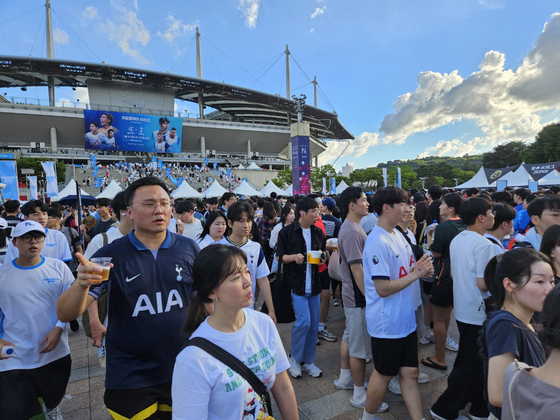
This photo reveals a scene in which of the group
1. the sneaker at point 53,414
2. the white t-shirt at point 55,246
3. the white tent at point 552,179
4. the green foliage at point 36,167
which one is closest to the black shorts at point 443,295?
the sneaker at point 53,414

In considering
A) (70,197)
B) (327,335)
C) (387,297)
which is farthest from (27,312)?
(70,197)

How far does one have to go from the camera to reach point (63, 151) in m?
43.5

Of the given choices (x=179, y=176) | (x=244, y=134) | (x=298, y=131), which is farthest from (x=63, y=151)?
(x=298, y=131)

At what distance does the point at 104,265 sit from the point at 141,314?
0.37 metres

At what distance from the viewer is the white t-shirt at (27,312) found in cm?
229

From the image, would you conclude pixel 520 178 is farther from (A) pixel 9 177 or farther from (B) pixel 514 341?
(A) pixel 9 177

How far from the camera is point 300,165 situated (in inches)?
651

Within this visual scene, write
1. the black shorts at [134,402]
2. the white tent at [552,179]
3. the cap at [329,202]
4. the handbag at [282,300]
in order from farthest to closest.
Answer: the white tent at [552,179] < the cap at [329,202] < the handbag at [282,300] < the black shorts at [134,402]

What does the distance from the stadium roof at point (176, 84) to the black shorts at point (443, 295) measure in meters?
54.0

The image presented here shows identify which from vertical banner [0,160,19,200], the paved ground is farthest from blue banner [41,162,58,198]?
the paved ground

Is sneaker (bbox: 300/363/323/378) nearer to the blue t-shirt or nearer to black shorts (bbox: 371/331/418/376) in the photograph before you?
black shorts (bbox: 371/331/418/376)

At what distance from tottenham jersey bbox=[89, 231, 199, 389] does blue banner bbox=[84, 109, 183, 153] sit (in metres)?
49.6

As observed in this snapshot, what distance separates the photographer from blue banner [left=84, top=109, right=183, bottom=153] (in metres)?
44.2

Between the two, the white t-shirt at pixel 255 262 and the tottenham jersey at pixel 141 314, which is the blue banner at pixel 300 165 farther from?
the tottenham jersey at pixel 141 314
